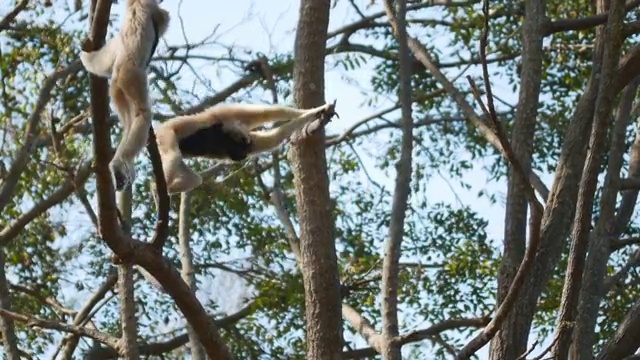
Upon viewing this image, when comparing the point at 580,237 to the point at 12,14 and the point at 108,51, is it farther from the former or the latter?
the point at 12,14

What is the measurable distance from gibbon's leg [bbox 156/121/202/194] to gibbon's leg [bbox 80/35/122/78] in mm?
699

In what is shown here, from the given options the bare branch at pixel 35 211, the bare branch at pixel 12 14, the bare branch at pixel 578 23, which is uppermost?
the bare branch at pixel 12 14

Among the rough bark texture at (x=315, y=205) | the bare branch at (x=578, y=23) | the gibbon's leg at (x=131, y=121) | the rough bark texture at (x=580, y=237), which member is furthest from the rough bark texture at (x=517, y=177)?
the gibbon's leg at (x=131, y=121)

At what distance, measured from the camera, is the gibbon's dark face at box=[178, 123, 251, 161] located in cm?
691

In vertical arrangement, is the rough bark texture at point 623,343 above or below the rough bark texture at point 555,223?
below

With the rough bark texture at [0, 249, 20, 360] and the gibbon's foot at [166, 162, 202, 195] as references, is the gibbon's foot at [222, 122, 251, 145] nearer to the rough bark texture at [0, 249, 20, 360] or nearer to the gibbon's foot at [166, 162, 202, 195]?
the gibbon's foot at [166, 162, 202, 195]

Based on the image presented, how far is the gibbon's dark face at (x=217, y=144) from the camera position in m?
6.91

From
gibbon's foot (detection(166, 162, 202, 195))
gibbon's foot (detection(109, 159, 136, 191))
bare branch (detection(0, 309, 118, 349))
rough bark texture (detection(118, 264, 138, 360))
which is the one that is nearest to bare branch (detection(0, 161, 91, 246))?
rough bark texture (detection(118, 264, 138, 360))

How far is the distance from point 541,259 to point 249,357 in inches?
204

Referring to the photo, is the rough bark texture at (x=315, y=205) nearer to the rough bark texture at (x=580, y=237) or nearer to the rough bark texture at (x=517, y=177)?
the rough bark texture at (x=517, y=177)

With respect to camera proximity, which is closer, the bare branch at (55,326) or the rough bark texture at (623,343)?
the rough bark texture at (623,343)

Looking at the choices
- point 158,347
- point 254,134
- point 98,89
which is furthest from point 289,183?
point 98,89

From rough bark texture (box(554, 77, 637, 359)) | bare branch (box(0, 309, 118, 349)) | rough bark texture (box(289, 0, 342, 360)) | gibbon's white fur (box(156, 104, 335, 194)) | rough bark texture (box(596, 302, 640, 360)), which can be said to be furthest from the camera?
gibbon's white fur (box(156, 104, 335, 194))

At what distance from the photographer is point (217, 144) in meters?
6.96
